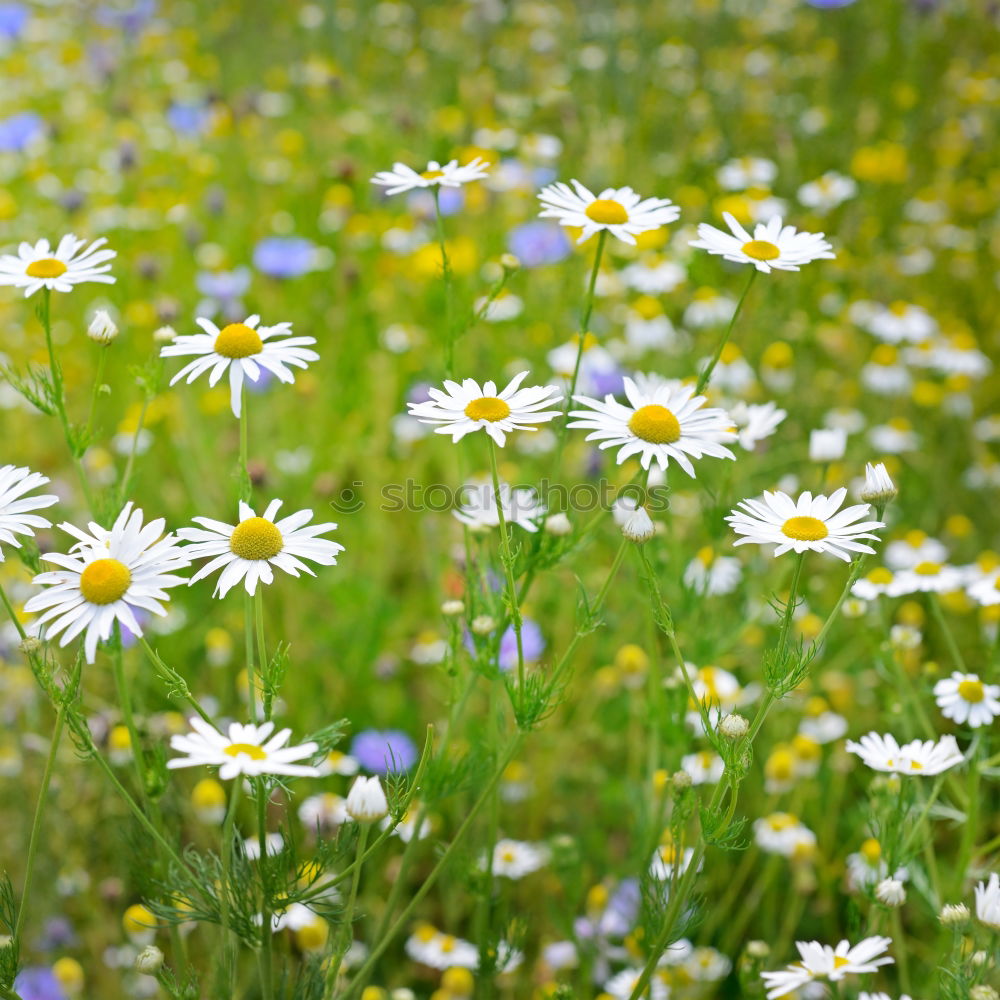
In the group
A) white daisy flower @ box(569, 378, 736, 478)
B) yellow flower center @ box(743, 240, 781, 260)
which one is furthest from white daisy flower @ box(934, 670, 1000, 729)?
yellow flower center @ box(743, 240, 781, 260)

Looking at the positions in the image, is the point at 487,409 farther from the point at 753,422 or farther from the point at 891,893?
the point at 891,893

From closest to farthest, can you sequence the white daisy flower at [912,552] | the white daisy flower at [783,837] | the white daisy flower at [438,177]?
the white daisy flower at [438,177]
the white daisy flower at [783,837]
the white daisy flower at [912,552]

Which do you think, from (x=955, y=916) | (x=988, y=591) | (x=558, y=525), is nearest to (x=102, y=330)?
(x=558, y=525)

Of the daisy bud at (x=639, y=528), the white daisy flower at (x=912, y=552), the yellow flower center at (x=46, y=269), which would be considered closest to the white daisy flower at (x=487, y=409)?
the daisy bud at (x=639, y=528)

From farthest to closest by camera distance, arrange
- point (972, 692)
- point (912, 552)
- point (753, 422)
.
Result: point (912, 552)
point (753, 422)
point (972, 692)

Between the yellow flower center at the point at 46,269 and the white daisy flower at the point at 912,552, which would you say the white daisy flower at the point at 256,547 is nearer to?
the yellow flower center at the point at 46,269

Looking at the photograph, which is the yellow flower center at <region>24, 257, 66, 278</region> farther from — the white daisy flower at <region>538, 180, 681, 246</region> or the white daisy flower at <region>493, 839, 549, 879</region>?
the white daisy flower at <region>493, 839, 549, 879</region>
